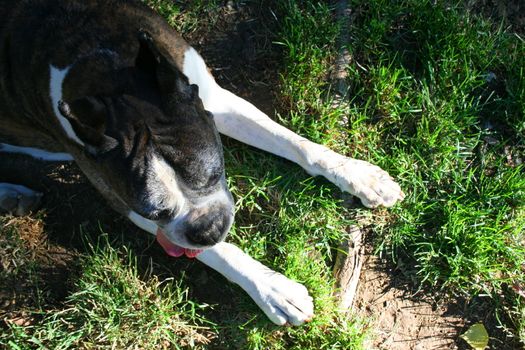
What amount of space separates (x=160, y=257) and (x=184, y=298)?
1.18 ft

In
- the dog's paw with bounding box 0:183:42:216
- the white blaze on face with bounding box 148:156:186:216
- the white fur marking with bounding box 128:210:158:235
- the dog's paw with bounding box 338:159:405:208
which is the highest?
the white blaze on face with bounding box 148:156:186:216

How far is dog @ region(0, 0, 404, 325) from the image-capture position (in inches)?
144

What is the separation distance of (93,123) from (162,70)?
491 mm

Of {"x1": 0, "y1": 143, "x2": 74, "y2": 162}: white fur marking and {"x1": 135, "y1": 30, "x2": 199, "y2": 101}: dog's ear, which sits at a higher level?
{"x1": 135, "y1": 30, "x2": 199, "y2": 101}: dog's ear

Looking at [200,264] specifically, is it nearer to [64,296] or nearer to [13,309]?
[64,296]

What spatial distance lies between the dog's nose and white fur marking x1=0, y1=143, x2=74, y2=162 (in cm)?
163

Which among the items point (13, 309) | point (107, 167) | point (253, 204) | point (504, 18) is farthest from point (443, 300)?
point (13, 309)

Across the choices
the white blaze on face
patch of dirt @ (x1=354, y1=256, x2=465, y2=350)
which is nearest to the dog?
the white blaze on face

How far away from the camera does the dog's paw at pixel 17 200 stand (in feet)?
16.4

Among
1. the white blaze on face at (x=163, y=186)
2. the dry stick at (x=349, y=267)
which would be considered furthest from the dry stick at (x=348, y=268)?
the white blaze on face at (x=163, y=186)

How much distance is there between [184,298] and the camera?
15.9 feet

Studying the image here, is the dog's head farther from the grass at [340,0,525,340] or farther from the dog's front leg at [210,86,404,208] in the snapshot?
the grass at [340,0,525,340]

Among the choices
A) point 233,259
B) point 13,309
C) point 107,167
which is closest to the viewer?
point 107,167

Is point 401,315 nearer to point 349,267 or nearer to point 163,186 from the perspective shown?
point 349,267
